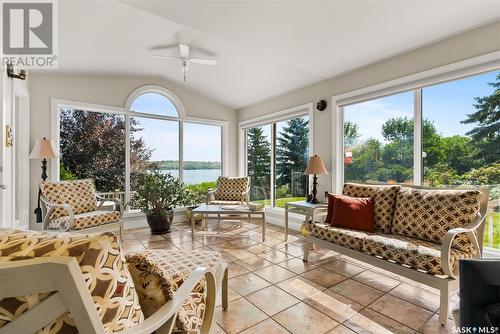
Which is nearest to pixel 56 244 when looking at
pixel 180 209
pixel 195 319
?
pixel 195 319

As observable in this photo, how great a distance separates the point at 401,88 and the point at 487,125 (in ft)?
3.01

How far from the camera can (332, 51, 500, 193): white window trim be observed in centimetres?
241

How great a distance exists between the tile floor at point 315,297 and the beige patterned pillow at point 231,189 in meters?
1.56

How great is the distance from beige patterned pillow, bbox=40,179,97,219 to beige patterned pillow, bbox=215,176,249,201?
2.12 m

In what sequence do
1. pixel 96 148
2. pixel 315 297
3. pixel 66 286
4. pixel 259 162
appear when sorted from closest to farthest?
pixel 66 286
pixel 315 297
pixel 96 148
pixel 259 162

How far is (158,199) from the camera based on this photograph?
4.04 m

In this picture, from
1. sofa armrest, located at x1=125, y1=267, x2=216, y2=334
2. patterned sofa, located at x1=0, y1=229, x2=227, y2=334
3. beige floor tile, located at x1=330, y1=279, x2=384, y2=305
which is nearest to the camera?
patterned sofa, located at x1=0, y1=229, x2=227, y2=334

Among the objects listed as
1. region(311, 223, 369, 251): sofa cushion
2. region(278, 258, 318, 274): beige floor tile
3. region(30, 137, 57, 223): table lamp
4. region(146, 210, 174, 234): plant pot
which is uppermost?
region(30, 137, 57, 223): table lamp

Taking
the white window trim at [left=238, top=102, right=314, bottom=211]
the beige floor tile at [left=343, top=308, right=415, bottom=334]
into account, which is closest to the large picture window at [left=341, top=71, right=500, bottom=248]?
the white window trim at [left=238, top=102, right=314, bottom=211]

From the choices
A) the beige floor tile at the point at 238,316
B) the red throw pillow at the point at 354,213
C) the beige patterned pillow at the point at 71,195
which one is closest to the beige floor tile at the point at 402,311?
the red throw pillow at the point at 354,213

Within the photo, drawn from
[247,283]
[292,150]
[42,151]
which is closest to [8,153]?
[42,151]

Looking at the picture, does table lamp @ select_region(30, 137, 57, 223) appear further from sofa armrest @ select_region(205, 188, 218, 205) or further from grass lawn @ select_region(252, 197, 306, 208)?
grass lawn @ select_region(252, 197, 306, 208)

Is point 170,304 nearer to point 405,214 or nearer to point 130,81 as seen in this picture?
point 405,214

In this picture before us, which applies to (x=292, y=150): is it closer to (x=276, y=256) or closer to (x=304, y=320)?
(x=276, y=256)
